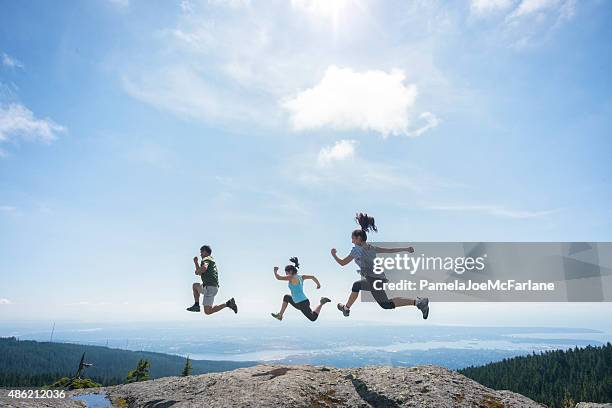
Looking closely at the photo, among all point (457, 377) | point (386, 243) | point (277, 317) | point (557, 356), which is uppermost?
point (386, 243)

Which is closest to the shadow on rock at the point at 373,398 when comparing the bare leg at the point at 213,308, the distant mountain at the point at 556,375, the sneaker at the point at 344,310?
the sneaker at the point at 344,310

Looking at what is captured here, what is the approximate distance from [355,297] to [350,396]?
11.6ft

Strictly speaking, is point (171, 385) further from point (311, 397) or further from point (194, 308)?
point (311, 397)

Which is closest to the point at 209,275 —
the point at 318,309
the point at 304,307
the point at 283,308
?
the point at 283,308

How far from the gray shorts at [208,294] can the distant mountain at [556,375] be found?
573 ft

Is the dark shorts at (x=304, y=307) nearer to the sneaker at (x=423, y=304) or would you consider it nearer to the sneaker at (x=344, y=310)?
the sneaker at (x=344, y=310)

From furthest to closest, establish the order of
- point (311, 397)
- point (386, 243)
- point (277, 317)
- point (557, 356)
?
point (557, 356)
point (277, 317)
point (386, 243)
point (311, 397)

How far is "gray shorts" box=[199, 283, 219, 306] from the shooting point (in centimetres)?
1579

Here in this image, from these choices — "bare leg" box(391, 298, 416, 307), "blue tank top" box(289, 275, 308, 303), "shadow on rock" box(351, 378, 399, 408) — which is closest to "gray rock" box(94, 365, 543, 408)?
"shadow on rock" box(351, 378, 399, 408)

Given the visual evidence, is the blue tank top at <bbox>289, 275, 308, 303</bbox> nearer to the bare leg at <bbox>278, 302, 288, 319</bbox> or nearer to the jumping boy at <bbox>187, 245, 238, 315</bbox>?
the bare leg at <bbox>278, 302, 288, 319</bbox>

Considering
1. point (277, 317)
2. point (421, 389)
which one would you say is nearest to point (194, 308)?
point (277, 317)

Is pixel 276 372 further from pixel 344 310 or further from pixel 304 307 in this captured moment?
pixel 344 310

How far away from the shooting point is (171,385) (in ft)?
55.1

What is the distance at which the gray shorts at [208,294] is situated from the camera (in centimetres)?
1579
